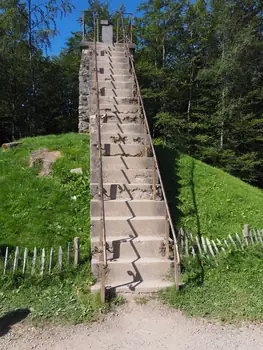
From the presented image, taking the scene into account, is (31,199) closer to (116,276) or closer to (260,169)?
(116,276)

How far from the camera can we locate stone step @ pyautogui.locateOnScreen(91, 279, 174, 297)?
422cm

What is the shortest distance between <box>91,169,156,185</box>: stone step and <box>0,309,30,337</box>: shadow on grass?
2.97 metres

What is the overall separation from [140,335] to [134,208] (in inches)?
97.2

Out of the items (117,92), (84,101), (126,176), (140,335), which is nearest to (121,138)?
(126,176)

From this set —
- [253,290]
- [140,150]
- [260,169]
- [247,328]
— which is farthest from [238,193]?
[260,169]

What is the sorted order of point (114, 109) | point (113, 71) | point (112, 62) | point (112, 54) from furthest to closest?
point (112, 54) → point (112, 62) → point (113, 71) → point (114, 109)

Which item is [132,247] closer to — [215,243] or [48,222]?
[215,243]

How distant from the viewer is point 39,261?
4.62m

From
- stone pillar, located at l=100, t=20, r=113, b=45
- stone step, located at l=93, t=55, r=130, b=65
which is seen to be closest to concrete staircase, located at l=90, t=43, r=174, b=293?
stone step, located at l=93, t=55, r=130, b=65

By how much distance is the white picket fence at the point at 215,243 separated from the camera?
5014 millimetres

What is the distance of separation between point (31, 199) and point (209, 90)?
1213cm

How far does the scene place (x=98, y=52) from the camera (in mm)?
10961

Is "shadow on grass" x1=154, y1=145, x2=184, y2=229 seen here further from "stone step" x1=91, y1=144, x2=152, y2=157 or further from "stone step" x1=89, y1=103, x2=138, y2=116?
"stone step" x1=89, y1=103, x2=138, y2=116

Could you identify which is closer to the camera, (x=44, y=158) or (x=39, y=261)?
(x=39, y=261)
